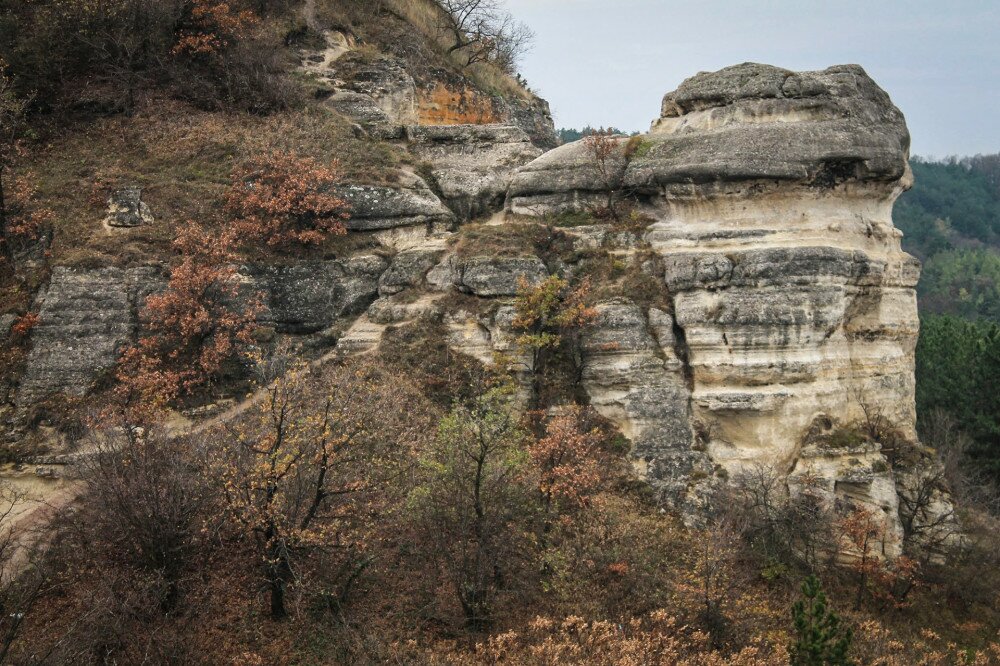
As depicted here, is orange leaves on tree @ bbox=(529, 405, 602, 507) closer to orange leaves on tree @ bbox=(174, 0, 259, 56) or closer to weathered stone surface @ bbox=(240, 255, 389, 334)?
weathered stone surface @ bbox=(240, 255, 389, 334)

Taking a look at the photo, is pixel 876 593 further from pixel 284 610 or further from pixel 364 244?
pixel 364 244

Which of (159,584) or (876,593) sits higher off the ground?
(159,584)

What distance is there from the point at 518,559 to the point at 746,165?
12.0 metres

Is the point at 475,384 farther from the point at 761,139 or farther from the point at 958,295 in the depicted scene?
the point at 958,295

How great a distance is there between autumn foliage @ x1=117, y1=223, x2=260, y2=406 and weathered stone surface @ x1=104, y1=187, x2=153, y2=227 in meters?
1.82

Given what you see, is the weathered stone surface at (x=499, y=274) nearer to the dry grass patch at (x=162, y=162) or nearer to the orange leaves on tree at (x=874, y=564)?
the dry grass patch at (x=162, y=162)

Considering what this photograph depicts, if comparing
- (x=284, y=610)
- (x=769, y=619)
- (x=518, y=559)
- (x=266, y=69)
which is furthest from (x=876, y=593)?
(x=266, y=69)

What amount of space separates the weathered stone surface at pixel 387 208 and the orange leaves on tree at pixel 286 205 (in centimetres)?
46

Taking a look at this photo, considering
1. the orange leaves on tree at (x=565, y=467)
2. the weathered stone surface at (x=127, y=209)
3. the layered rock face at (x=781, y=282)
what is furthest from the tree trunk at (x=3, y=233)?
the layered rock face at (x=781, y=282)

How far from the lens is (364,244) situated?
21438mm

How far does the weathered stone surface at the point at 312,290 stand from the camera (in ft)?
64.5

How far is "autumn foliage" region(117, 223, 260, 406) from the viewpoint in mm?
17172

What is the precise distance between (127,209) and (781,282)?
744 inches

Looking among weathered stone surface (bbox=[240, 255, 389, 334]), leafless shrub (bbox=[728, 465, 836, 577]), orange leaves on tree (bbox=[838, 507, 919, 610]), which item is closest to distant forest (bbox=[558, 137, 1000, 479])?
weathered stone surface (bbox=[240, 255, 389, 334])
